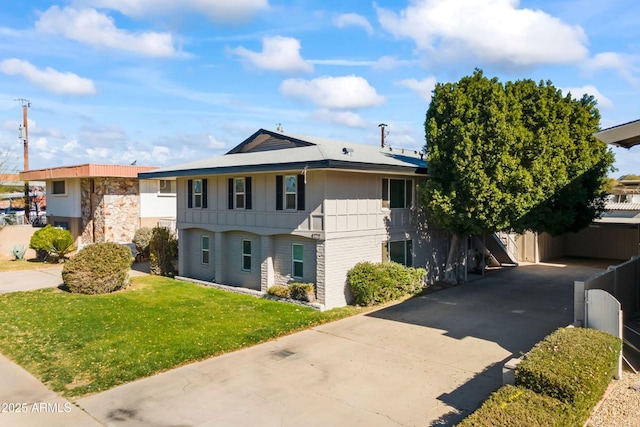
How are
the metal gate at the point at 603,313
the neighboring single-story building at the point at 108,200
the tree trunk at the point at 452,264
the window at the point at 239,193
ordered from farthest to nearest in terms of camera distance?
the neighboring single-story building at the point at 108,200
the tree trunk at the point at 452,264
the window at the point at 239,193
the metal gate at the point at 603,313

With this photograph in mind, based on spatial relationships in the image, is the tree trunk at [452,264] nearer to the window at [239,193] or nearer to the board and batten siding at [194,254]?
the window at [239,193]

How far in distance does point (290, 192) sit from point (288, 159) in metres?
1.20

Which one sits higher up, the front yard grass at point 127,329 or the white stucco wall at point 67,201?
the white stucco wall at point 67,201

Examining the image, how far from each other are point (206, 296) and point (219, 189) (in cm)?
478

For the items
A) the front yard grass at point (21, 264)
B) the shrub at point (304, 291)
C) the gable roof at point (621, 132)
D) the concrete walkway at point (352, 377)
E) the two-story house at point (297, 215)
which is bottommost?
the concrete walkway at point (352, 377)

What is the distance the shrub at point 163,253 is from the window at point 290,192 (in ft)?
28.7

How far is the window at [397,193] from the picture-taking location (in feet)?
58.7

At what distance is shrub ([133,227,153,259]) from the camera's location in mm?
27109

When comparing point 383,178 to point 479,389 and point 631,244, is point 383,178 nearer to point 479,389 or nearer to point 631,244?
point 479,389

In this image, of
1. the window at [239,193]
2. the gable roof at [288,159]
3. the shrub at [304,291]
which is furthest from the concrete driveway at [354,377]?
the window at [239,193]

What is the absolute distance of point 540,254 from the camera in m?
26.5

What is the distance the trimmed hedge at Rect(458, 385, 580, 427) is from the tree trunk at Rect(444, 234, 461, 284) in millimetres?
13079

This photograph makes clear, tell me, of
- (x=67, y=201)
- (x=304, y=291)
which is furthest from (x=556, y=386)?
(x=67, y=201)

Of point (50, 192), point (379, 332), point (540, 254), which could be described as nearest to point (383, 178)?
point (379, 332)
